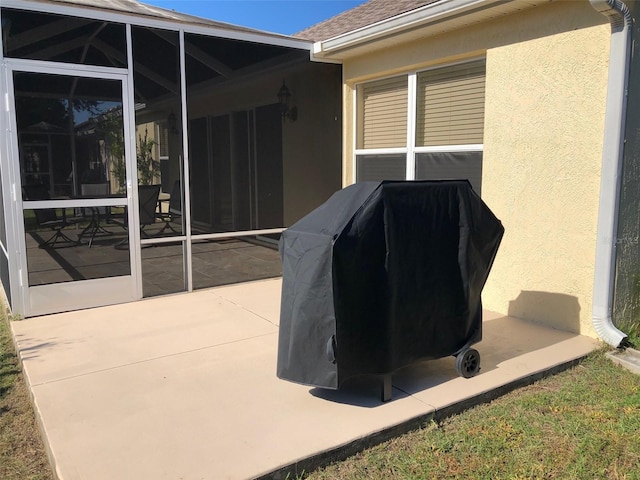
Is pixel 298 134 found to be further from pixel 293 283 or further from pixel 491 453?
pixel 491 453

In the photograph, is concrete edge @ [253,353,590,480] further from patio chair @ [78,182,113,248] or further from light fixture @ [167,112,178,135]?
light fixture @ [167,112,178,135]

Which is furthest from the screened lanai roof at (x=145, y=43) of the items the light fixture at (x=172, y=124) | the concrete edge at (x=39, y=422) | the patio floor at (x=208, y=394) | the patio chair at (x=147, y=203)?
the concrete edge at (x=39, y=422)

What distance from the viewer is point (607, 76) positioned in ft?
13.8

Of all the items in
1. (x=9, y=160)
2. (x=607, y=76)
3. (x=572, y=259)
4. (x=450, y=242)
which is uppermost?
(x=607, y=76)

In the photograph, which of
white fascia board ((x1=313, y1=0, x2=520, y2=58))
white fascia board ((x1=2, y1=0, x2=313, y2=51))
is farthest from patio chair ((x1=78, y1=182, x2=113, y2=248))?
white fascia board ((x1=313, y1=0, x2=520, y2=58))

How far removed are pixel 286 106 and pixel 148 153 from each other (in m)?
2.30

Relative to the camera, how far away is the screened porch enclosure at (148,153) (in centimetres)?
499

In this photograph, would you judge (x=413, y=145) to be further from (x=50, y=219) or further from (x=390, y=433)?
(x=50, y=219)

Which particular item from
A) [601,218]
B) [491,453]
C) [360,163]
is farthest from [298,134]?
[491,453]

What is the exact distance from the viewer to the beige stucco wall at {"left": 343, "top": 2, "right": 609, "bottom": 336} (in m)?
4.39

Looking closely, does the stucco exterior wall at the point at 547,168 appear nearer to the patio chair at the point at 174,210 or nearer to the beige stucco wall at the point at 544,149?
the beige stucco wall at the point at 544,149

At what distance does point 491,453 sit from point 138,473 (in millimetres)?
1882

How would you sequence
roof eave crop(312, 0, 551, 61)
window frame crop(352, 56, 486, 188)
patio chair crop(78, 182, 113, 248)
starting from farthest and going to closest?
1. window frame crop(352, 56, 486, 188)
2. patio chair crop(78, 182, 113, 248)
3. roof eave crop(312, 0, 551, 61)

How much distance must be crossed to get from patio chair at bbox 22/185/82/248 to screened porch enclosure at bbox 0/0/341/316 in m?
0.01
